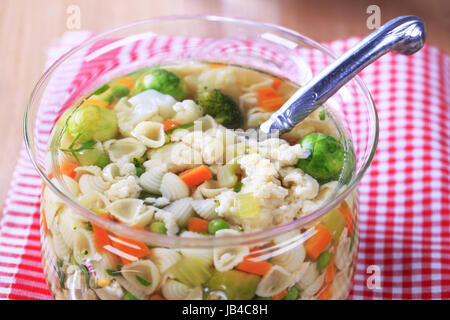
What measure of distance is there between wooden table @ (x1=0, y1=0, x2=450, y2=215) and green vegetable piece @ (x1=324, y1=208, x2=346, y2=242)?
76.3 inches

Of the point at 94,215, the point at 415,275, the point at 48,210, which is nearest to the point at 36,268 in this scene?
the point at 48,210

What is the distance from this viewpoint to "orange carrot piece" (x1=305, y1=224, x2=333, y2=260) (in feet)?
5.73

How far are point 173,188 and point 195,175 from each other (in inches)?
3.5

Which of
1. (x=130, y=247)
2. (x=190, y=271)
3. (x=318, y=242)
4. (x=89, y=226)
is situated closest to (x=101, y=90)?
(x=89, y=226)

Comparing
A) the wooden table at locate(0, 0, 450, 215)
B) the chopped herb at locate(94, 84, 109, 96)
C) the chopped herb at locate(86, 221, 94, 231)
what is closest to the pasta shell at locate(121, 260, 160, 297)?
the chopped herb at locate(86, 221, 94, 231)

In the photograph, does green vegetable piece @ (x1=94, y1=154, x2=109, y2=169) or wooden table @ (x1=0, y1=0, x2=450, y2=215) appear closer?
green vegetable piece @ (x1=94, y1=154, x2=109, y2=169)

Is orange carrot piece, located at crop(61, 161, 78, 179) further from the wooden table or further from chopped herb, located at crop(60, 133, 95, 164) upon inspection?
the wooden table

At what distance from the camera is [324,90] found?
2002mm

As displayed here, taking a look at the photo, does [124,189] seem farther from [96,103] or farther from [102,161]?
[96,103]

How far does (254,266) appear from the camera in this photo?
1.67 m

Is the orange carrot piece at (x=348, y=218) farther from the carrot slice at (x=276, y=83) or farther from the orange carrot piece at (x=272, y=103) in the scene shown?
the carrot slice at (x=276, y=83)

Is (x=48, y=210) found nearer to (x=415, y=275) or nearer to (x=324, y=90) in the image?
(x=324, y=90)

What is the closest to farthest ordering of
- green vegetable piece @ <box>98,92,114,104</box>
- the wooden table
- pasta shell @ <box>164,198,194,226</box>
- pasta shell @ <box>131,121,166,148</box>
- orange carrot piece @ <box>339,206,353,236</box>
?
pasta shell @ <box>164,198,194,226</box> < orange carrot piece @ <box>339,206,353,236</box> < pasta shell @ <box>131,121,166,148</box> < green vegetable piece @ <box>98,92,114,104</box> < the wooden table
